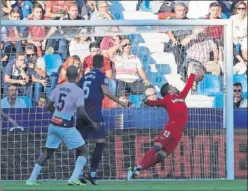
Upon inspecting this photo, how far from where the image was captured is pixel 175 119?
11.6m

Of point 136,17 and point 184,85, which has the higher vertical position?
point 136,17

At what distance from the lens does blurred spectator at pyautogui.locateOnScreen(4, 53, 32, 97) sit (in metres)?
12.4

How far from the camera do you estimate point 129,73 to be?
41.3 ft

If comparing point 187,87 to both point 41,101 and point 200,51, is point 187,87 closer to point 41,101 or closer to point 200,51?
point 200,51

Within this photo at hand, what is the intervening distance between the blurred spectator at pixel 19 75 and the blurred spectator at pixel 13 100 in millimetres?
91

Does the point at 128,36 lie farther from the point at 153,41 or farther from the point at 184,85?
the point at 184,85

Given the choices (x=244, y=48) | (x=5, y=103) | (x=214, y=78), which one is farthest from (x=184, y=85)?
(x=244, y=48)

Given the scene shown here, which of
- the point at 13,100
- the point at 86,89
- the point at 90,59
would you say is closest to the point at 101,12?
the point at 90,59

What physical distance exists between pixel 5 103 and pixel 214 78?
353 centimetres

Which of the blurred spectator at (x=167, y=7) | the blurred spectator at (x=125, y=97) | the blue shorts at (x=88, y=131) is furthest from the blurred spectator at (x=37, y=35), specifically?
the blurred spectator at (x=167, y=7)

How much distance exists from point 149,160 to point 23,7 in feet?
20.4

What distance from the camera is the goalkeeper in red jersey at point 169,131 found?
11.5 metres

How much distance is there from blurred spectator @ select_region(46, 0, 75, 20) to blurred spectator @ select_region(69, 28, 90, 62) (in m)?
3.46

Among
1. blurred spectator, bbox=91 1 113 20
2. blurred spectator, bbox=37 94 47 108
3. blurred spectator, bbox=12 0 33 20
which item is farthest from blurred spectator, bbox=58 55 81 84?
blurred spectator, bbox=12 0 33 20
